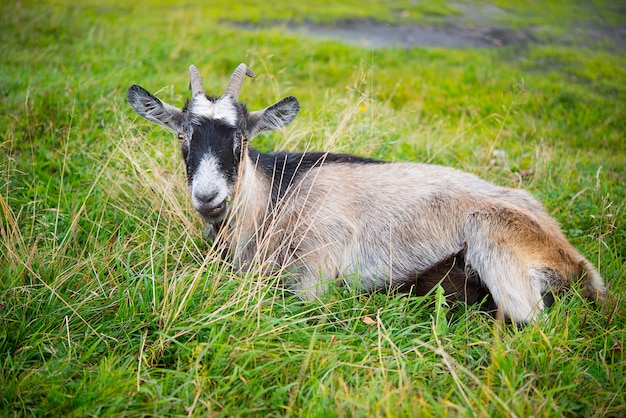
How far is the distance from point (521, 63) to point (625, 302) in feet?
20.6

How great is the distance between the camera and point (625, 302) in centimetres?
350

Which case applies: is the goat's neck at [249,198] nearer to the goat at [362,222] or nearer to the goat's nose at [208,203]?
the goat at [362,222]

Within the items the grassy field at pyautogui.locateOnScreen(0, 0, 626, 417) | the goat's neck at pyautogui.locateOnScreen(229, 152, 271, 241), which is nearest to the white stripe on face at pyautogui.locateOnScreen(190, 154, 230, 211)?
the goat's neck at pyautogui.locateOnScreen(229, 152, 271, 241)

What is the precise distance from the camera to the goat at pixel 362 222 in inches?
129

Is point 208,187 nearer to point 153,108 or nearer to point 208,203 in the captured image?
point 208,203

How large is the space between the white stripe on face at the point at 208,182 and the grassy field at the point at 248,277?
42 cm

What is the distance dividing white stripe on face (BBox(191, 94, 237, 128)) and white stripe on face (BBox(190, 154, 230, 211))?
29cm

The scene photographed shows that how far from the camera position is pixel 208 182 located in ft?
10.2

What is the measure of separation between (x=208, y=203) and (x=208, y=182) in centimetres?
14

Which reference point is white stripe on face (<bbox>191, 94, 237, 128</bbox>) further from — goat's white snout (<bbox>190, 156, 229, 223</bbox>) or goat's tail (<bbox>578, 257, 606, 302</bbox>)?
goat's tail (<bbox>578, 257, 606, 302</bbox>)

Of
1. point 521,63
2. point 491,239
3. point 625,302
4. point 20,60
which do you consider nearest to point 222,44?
point 20,60

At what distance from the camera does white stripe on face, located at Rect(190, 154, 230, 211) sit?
10.2ft

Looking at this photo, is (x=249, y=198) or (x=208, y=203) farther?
(x=249, y=198)

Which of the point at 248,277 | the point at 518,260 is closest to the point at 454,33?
the point at 518,260
